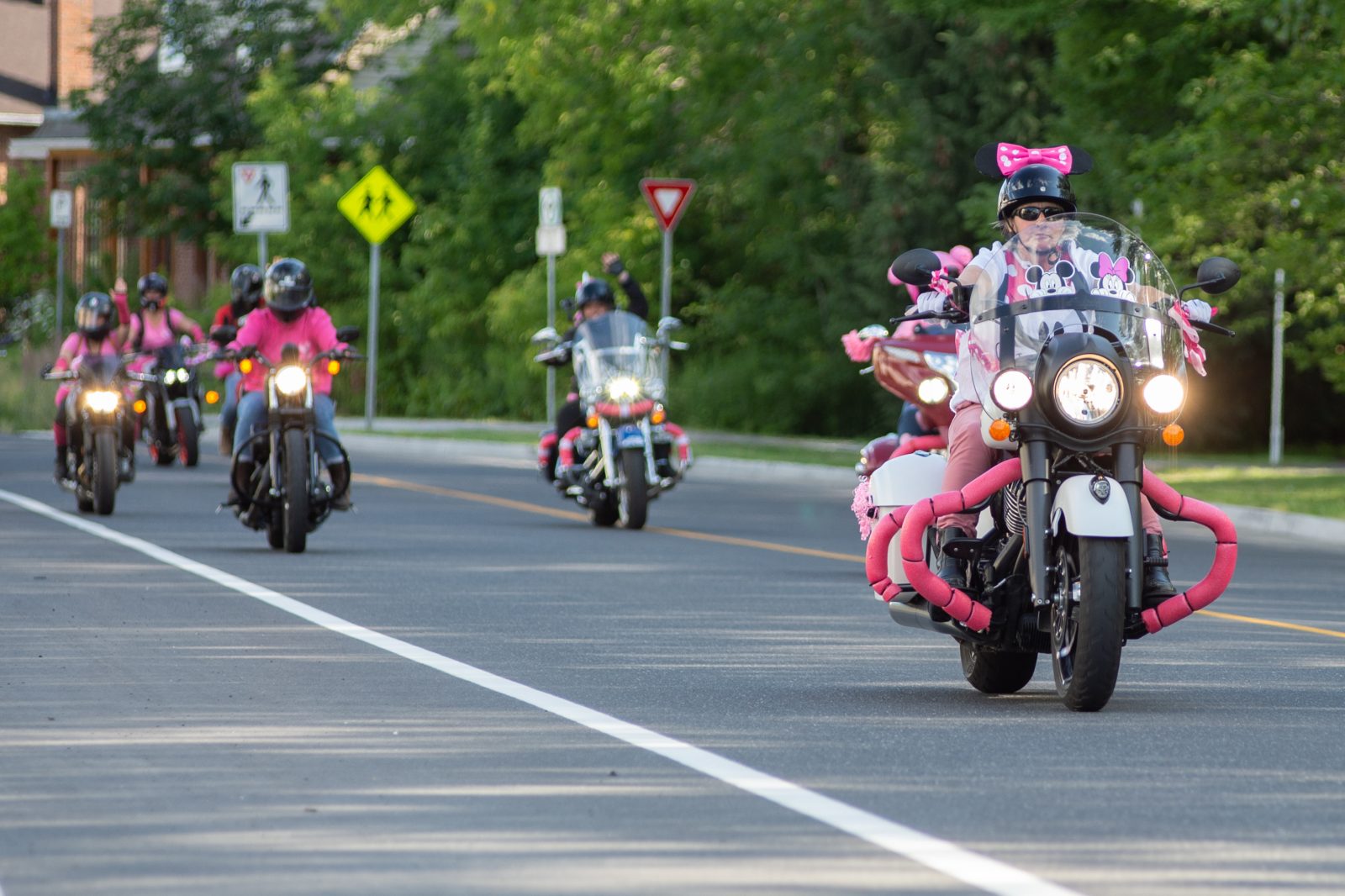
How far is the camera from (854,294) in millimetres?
36125

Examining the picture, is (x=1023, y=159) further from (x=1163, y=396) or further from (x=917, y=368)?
(x=917, y=368)

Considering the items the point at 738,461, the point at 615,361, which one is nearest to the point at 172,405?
the point at 738,461

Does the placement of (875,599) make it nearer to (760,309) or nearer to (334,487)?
(334,487)

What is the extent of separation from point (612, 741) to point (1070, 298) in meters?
2.24

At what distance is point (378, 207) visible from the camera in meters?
37.0

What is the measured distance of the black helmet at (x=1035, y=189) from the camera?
9914 mm

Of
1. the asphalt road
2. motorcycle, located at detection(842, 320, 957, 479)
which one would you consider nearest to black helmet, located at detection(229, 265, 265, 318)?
A: the asphalt road

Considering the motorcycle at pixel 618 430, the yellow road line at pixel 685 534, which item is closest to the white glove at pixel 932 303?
the yellow road line at pixel 685 534

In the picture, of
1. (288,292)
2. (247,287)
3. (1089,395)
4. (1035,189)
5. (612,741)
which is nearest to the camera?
(612,741)

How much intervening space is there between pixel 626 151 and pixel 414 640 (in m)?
29.2

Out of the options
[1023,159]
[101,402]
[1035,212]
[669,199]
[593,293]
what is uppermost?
[669,199]

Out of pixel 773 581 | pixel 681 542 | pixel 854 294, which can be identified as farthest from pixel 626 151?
pixel 773 581

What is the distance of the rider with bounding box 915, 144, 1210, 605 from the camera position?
9.64 meters

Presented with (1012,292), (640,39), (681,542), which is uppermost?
(640,39)
